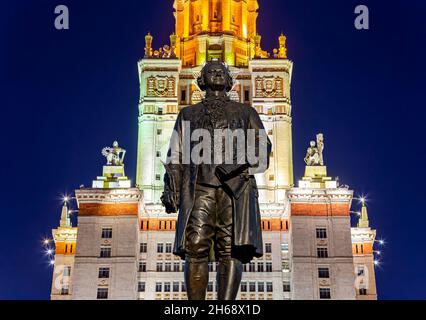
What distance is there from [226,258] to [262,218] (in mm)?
77442

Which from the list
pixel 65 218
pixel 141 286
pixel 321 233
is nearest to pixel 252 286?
pixel 321 233

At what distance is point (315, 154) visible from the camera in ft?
317

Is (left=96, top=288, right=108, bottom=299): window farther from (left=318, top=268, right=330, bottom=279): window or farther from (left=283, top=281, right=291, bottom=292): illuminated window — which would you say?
(left=318, top=268, right=330, bottom=279): window

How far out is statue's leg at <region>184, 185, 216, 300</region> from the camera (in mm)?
14859

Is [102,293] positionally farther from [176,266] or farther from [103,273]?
[176,266]

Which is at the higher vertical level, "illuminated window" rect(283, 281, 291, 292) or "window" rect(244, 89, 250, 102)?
"window" rect(244, 89, 250, 102)

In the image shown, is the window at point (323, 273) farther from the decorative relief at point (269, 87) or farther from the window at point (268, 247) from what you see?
the decorative relief at point (269, 87)

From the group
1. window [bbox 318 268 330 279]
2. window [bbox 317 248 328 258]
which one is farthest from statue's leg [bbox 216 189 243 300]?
window [bbox 317 248 328 258]

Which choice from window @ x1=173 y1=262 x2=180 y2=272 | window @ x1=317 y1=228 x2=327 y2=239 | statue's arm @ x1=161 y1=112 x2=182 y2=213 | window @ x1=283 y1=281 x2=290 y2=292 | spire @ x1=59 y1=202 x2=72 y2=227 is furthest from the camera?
spire @ x1=59 y1=202 x2=72 y2=227

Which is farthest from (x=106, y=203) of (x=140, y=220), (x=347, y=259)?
(x=347, y=259)

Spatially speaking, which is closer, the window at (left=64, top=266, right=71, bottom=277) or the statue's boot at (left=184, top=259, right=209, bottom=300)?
the statue's boot at (left=184, top=259, right=209, bottom=300)

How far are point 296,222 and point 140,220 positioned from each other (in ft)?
55.4

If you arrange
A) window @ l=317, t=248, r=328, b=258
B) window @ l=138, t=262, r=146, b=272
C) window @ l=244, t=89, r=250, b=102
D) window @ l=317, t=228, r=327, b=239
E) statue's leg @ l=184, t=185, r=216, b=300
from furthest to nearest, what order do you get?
window @ l=244, t=89, r=250, b=102
window @ l=138, t=262, r=146, b=272
window @ l=317, t=228, r=327, b=239
window @ l=317, t=248, r=328, b=258
statue's leg @ l=184, t=185, r=216, b=300
